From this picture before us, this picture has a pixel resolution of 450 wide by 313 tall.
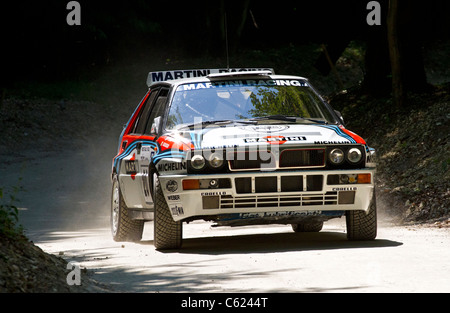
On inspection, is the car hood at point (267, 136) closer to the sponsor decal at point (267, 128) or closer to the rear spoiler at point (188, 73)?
the sponsor decal at point (267, 128)

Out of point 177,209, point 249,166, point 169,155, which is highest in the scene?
point 169,155

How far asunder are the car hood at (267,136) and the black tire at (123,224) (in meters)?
1.94

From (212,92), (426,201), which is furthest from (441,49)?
(212,92)

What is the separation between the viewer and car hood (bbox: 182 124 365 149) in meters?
8.80

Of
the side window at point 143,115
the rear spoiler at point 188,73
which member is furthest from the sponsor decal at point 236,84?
the side window at point 143,115

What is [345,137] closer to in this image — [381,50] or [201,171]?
[201,171]

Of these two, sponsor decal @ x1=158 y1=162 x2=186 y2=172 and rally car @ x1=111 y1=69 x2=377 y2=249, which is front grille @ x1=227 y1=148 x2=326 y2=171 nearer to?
rally car @ x1=111 y1=69 x2=377 y2=249

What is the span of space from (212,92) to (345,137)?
1.68m

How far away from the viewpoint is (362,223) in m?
9.48

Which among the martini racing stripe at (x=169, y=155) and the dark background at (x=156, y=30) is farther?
the dark background at (x=156, y=30)

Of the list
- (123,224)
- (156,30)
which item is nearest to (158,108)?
(123,224)

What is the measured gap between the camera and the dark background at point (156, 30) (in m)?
28.0

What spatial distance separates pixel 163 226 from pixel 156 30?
31.7 metres

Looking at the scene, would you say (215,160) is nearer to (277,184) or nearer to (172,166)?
(172,166)
